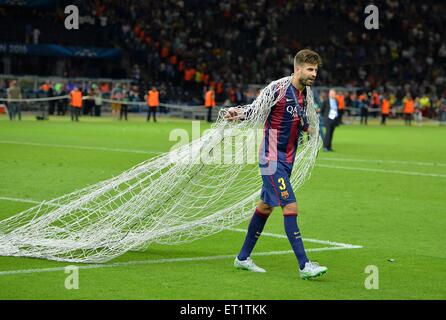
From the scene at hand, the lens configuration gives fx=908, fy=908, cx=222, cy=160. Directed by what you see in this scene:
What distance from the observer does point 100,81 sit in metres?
51.2

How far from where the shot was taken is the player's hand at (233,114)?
30.6 ft

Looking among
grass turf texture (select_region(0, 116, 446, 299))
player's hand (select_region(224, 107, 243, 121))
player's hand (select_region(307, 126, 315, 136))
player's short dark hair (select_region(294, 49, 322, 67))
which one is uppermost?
player's short dark hair (select_region(294, 49, 322, 67))

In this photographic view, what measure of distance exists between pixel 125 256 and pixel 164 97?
41.8 meters

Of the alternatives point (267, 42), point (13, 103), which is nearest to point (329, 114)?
point (13, 103)

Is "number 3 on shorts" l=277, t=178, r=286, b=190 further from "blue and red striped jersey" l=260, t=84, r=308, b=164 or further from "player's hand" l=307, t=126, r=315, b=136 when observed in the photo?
"player's hand" l=307, t=126, r=315, b=136

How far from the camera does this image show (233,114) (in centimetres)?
938

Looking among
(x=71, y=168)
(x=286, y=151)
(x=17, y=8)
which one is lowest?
(x=71, y=168)

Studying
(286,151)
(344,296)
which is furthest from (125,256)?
(344,296)

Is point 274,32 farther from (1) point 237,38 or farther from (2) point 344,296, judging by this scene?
(2) point 344,296

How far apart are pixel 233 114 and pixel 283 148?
632 millimetres

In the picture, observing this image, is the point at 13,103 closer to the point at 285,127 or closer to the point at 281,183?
the point at 285,127

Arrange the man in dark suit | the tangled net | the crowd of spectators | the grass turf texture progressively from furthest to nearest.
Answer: the crowd of spectators < the man in dark suit < the tangled net < the grass turf texture

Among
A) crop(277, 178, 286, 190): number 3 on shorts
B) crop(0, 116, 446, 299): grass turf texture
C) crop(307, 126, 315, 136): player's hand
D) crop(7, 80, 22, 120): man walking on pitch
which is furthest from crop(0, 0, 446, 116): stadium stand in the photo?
crop(277, 178, 286, 190): number 3 on shorts

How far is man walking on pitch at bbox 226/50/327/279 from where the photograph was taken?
29.7 ft
